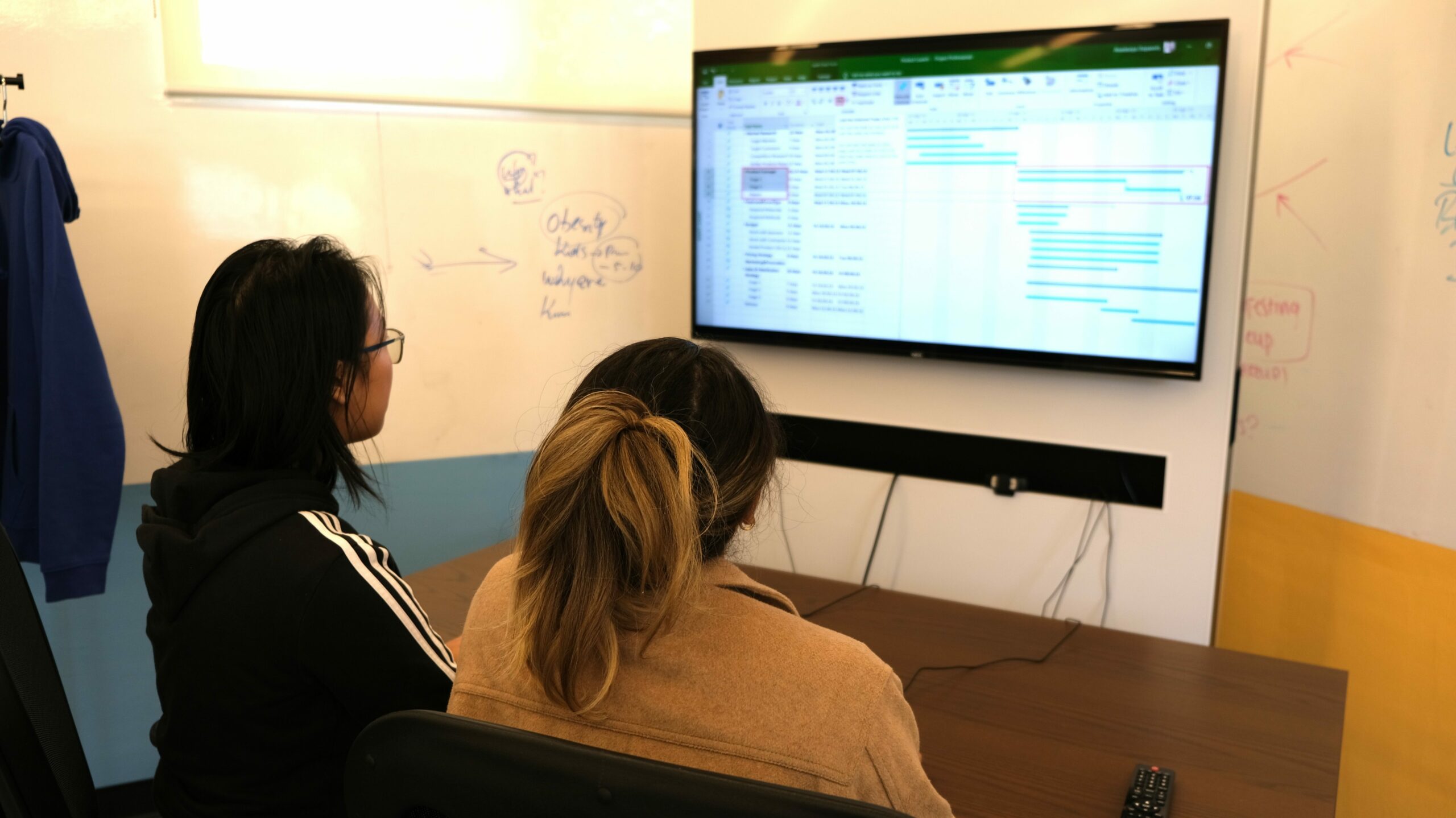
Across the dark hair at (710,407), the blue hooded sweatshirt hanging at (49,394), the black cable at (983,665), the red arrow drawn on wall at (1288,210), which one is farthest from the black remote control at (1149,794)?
the blue hooded sweatshirt hanging at (49,394)

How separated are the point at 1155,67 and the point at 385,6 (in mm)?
1931

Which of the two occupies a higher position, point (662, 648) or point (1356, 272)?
point (1356, 272)

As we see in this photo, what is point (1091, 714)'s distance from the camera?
1.52m

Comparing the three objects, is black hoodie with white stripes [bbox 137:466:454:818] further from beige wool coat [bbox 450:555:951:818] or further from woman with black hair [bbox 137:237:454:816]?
beige wool coat [bbox 450:555:951:818]

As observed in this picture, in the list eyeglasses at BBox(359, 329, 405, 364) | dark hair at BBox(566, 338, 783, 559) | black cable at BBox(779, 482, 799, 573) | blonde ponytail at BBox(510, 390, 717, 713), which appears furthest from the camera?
black cable at BBox(779, 482, 799, 573)

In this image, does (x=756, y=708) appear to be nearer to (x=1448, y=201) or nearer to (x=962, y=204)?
(x=962, y=204)

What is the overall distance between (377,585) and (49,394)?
4.24 feet

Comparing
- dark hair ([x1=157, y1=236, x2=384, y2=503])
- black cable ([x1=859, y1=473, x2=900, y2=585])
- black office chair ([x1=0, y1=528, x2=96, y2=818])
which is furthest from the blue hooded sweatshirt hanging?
black cable ([x1=859, y1=473, x2=900, y2=585])

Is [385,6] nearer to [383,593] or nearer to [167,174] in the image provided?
[167,174]

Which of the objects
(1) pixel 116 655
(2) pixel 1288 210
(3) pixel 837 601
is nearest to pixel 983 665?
(3) pixel 837 601

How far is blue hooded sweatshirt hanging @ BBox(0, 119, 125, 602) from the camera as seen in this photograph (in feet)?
6.49

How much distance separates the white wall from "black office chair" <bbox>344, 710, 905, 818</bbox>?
170 cm

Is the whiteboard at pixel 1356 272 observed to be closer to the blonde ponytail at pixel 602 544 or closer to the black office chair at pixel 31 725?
the blonde ponytail at pixel 602 544

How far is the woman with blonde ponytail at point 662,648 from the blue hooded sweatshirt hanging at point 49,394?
1.54 m
